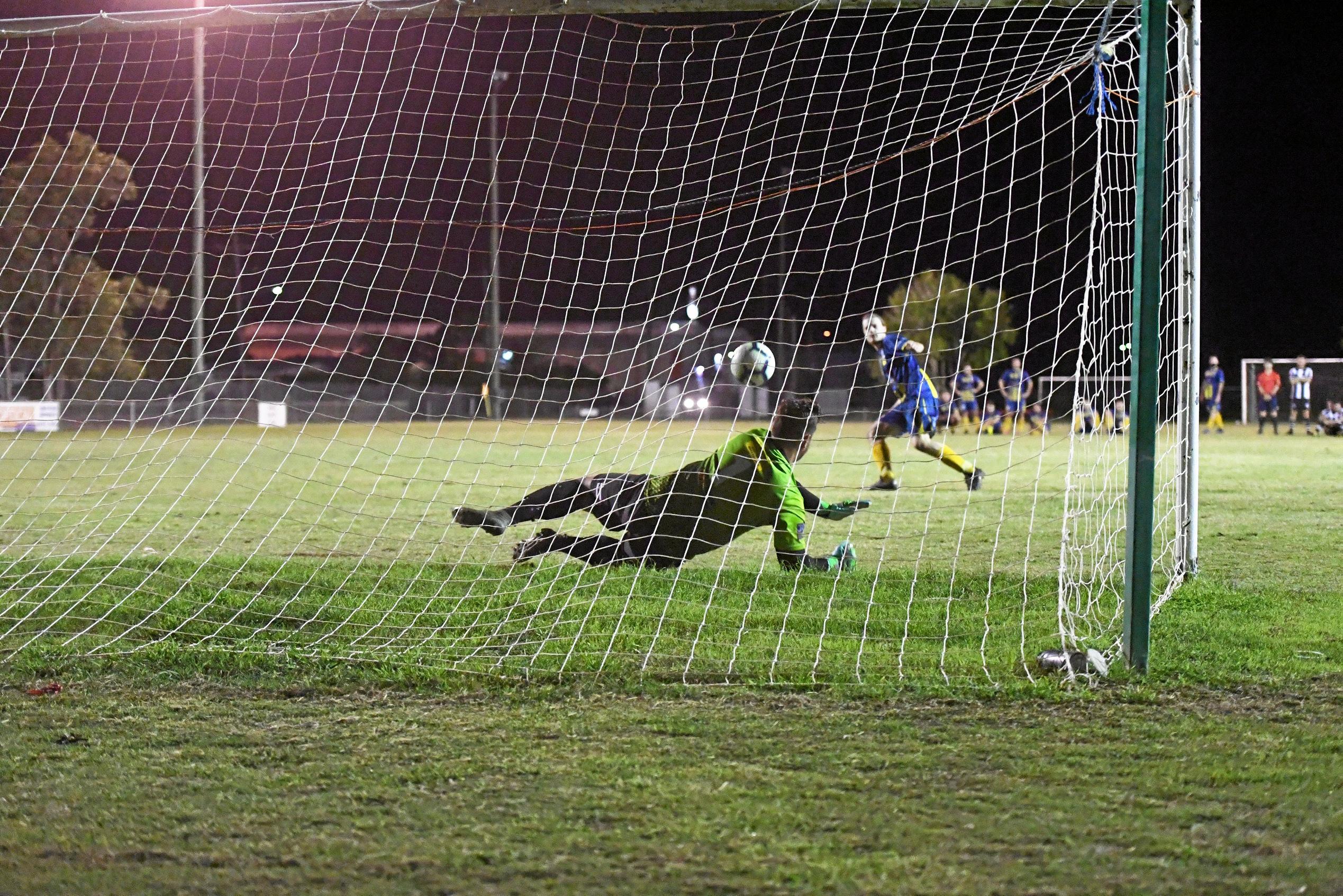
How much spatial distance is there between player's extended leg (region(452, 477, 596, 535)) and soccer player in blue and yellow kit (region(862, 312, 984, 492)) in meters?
4.12

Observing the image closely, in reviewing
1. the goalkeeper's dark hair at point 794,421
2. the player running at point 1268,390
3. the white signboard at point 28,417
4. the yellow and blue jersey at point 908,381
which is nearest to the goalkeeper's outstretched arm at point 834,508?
the goalkeeper's dark hair at point 794,421

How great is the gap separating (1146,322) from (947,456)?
6.30 metres

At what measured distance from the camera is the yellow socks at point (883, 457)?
11125 mm

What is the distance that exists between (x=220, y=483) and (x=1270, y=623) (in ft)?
33.6

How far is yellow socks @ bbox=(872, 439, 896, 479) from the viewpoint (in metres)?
11.1

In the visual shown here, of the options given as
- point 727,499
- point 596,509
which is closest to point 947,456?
point 727,499

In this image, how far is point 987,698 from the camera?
3.88 metres

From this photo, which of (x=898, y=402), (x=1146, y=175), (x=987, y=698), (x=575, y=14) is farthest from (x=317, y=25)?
(x=987, y=698)

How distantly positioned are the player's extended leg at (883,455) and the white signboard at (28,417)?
1845 cm

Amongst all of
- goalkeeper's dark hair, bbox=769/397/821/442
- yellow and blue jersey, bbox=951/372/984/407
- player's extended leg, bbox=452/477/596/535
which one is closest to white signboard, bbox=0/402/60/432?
yellow and blue jersey, bbox=951/372/984/407

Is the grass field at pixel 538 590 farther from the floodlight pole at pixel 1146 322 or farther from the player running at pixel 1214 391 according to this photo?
the player running at pixel 1214 391

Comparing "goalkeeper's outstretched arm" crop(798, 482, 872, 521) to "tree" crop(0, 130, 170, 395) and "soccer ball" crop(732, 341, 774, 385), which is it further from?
"tree" crop(0, 130, 170, 395)

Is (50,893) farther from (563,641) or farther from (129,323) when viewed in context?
(129,323)

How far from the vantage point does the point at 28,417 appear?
2573 cm
